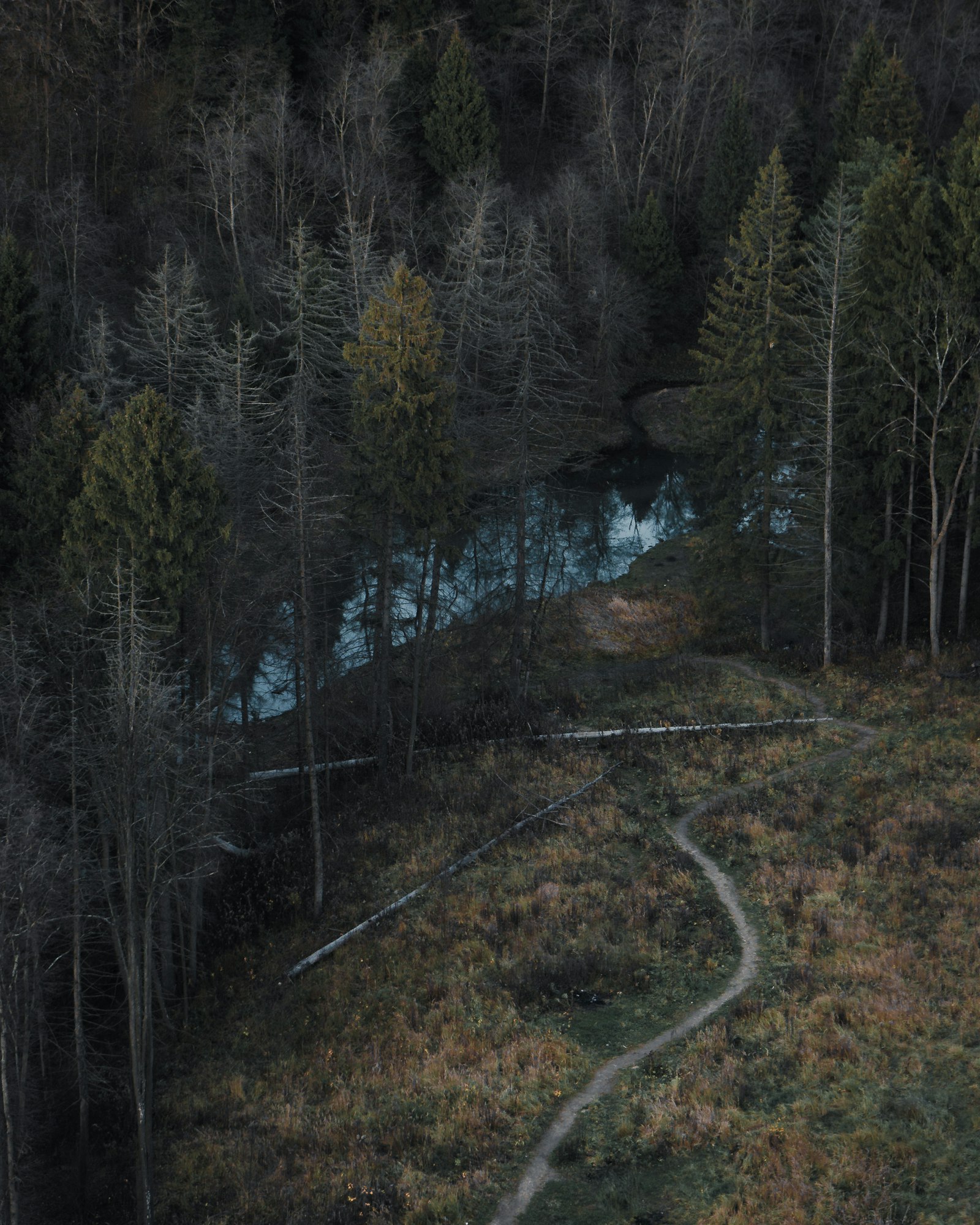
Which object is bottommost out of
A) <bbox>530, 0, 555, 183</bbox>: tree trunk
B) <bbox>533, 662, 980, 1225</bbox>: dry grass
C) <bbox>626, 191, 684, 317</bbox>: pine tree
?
<bbox>533, 662, 980, 1225</bbox>: dry grass

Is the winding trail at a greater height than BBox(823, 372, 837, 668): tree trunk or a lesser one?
lesser

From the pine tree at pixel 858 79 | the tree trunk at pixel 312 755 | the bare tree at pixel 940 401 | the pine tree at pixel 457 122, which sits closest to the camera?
the tree trunk at pixel 312 755

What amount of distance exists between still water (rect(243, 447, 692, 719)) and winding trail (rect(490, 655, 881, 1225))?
9091 millimetres

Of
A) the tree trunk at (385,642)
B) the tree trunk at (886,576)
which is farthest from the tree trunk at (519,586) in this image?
the tree trunk at (886,576)

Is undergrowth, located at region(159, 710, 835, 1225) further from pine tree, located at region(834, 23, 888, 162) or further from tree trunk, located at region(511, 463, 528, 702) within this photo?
pine tree, located at region(834, 23, 888, 162)

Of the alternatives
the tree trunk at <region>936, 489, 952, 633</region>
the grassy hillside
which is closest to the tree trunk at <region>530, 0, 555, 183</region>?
the tree trunk at <region>936, 489, 952, 633</region>

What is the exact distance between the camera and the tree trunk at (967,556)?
3191 centimetres

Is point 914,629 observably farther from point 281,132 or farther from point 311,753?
point 281,132

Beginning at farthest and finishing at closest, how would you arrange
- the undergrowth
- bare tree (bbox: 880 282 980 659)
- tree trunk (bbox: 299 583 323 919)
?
bare tree (bbox: 880 282 980 659) → tree trunk (bbox: 299 583 323 919) → the undergrowth

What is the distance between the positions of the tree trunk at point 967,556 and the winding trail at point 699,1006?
6.42 meters

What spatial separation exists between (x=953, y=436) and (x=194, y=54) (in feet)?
155

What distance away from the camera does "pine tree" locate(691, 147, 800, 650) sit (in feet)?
110

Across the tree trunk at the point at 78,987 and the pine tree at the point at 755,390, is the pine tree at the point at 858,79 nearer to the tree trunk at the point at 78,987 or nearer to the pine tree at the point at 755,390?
the pine tree at the point at 755,390

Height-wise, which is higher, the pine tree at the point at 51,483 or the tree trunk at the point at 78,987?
the pine tree at the point at 51,483
